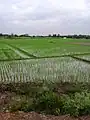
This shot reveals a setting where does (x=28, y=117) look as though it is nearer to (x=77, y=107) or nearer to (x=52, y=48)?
(x=77, y=107)

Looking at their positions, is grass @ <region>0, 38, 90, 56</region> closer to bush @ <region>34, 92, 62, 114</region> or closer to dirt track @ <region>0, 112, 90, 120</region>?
bush @ <region>34, 92, 62, 114</region>

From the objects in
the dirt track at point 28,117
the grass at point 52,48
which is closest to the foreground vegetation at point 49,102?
the dirt track at point 28,117

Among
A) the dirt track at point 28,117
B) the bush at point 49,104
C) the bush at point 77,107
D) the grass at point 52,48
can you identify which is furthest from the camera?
the grass at point 52,48

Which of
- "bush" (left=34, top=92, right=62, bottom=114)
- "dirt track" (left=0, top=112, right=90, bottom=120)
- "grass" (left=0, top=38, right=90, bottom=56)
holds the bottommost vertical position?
"grass" (left=0, top=38, right=90, bottom=56)

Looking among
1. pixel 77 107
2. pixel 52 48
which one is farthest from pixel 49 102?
pixel 52 48

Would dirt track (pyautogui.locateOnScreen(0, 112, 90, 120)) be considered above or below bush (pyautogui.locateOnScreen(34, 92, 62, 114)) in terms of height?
below

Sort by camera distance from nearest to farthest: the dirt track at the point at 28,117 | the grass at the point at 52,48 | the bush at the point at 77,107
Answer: the dirt track at the point at 28,117 → the bush at the point at 77,107 → the grass at the point at 52,48

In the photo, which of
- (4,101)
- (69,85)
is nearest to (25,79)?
(69,85)

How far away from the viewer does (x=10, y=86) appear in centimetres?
941

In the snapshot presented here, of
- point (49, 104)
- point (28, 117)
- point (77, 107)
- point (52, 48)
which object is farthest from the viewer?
point (52, 48)

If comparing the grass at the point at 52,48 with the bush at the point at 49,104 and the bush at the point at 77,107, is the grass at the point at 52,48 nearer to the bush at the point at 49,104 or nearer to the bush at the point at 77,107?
the bush at the point at 49,104

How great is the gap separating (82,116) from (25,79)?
5112mm

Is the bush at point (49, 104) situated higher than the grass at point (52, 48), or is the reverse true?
the bush at point (49, 104)

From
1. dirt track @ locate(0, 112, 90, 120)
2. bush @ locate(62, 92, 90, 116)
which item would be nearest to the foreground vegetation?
bush @ locate(62, 92, 90, 116)
